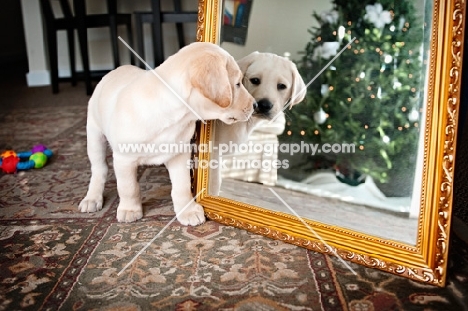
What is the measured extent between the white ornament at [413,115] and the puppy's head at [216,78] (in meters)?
0.45

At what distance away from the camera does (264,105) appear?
4.42 ft

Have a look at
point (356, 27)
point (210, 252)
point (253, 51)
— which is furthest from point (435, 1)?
point (210, 252)

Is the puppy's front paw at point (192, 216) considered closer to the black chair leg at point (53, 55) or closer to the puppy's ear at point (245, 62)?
the puppy's ear at point (245, 62)

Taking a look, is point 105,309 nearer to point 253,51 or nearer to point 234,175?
point 234,175

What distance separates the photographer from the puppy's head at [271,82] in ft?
4.21

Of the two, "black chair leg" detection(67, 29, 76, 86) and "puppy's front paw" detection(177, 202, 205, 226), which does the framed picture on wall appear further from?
"black chair leg" detection(67, 29, 76, 86)

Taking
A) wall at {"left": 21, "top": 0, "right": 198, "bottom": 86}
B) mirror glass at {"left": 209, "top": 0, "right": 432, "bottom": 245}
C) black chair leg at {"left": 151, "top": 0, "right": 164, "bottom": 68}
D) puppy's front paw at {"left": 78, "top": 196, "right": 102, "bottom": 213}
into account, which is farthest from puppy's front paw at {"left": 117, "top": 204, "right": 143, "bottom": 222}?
wall at {"left": 21, "top": 0, "right": 198, "bottom": 86}

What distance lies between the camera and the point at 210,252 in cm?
123

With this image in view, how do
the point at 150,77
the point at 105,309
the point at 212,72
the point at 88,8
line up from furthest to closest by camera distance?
the point at 88,8 → the point at 150,77 → the point at 212,72 → the point at 105,309

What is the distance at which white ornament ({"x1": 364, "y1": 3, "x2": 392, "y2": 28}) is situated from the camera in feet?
3.69

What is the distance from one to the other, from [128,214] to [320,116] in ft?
2.23

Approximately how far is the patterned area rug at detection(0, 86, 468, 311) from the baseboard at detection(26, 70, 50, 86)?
11.2ft

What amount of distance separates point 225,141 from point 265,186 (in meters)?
0.20

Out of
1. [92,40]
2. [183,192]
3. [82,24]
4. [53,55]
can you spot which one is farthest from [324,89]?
[92,40]
